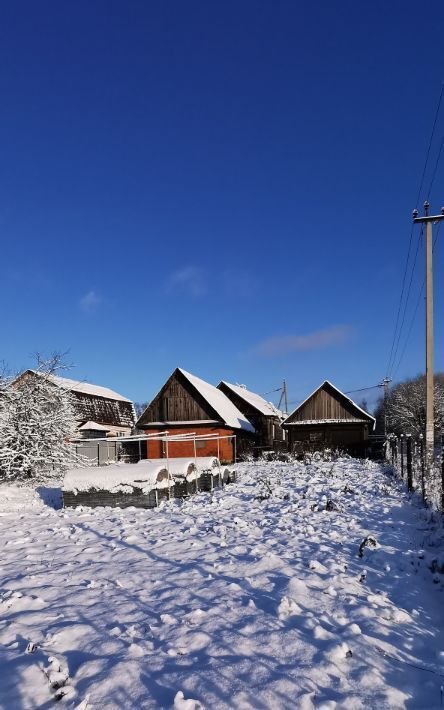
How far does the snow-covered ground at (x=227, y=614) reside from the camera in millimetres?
3299

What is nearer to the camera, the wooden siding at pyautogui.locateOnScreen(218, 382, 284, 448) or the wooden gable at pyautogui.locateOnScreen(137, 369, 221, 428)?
the wooden gable at pyautogui.locateOnScreen(137, 369, 221, 428)

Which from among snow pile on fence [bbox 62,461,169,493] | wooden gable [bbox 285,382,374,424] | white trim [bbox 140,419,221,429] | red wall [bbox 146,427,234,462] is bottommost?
red wall [bbox 146,427,234,462]

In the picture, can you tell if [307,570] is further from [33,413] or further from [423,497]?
[33,413]

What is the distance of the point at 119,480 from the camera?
1118cm

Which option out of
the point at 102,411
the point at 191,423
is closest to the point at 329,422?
the point at 191,423

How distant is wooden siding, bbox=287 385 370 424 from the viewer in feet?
98.3

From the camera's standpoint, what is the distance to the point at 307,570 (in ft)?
18.8

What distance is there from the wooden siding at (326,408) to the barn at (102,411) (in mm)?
15618

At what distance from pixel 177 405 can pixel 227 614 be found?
25.1m

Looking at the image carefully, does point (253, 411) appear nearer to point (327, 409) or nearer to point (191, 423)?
point (327, 409)

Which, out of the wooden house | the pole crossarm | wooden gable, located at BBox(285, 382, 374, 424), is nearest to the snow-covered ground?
the pole crossarm

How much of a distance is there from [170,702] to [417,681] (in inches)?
71.7

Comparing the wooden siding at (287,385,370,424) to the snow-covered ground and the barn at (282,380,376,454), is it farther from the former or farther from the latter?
the snow-covered ground

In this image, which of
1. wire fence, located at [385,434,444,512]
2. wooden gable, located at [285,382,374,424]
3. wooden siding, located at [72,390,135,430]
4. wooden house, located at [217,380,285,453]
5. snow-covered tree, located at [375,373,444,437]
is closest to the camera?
wire fence, located at [385,434,444,512]
